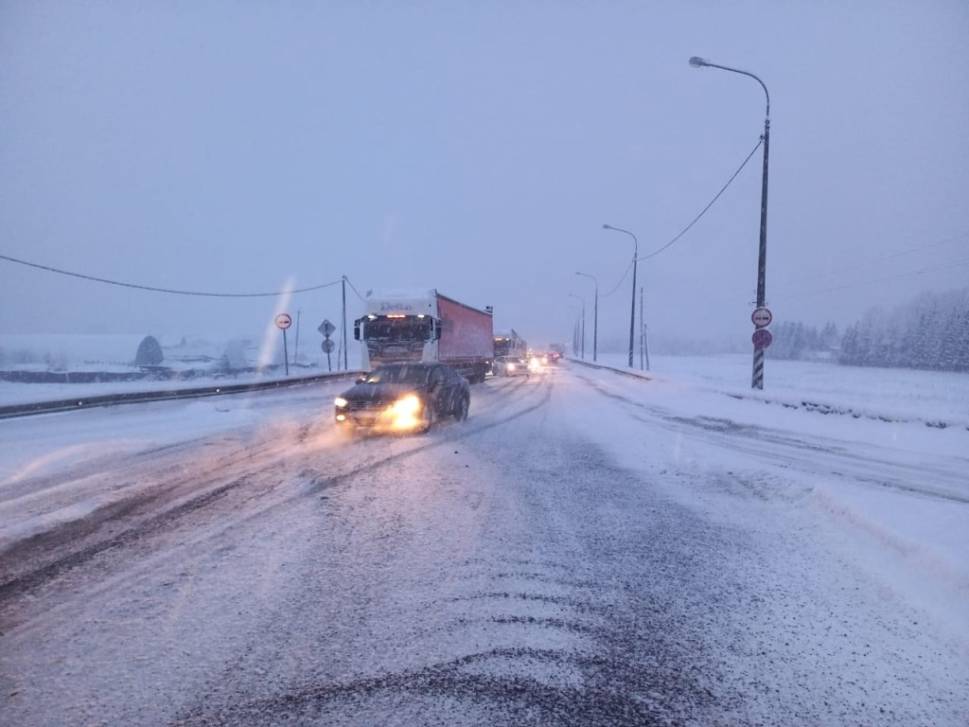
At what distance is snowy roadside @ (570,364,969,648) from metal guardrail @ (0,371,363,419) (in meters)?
14.8

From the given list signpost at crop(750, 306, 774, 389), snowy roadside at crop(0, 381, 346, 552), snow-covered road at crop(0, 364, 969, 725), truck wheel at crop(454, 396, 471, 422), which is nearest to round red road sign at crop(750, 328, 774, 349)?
signpost at crop(750, 306, 774, 389)

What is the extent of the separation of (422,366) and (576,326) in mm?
95362

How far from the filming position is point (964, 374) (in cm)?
5119

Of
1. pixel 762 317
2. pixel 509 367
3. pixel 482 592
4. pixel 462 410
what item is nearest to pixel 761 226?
pixel 762 317

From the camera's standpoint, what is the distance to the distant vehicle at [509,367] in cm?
4619

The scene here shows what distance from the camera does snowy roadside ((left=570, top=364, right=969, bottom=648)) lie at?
4992 millimetres

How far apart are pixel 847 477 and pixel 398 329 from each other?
58.2ft

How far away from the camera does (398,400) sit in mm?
13102

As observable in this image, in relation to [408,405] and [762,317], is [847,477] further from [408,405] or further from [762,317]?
[762,317]

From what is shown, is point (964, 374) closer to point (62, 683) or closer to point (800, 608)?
point (800, 608)

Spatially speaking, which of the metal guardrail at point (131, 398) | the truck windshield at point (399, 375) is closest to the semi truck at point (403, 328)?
the metal guardrail at point (131, 398)

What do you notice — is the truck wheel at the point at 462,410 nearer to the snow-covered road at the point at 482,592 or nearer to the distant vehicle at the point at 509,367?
the snow-covered road at the point at 482,592

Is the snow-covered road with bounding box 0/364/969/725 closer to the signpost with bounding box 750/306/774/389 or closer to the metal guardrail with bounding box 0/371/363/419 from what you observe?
the metal guardrail with bounding box 0/371/363/419

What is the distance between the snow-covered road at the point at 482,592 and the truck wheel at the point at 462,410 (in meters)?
5.69
